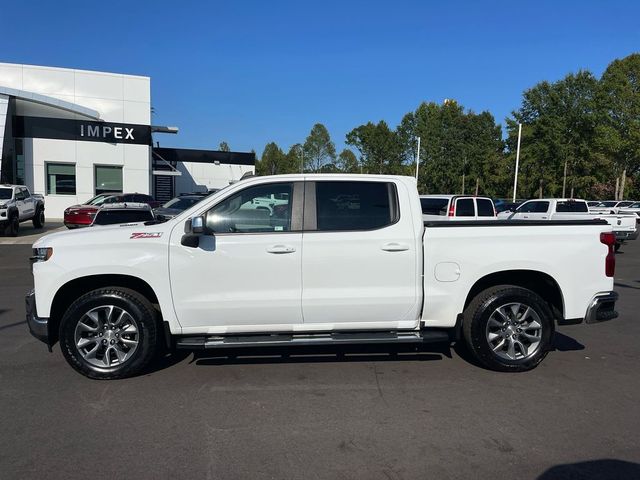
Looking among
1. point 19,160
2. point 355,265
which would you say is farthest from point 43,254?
point 19,160

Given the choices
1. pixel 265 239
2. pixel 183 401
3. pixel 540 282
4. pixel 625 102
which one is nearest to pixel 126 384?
pixel 183 401

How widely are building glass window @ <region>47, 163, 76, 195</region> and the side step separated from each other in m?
26.8

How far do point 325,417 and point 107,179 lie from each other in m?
28.1

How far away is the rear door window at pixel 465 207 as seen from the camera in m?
17.8

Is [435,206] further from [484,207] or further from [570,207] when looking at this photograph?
[570,207]

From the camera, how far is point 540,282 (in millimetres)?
5453

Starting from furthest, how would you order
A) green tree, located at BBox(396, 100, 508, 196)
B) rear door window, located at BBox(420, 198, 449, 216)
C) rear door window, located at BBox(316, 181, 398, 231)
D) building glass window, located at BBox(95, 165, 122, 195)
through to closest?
green tree, located at BBox(396, 100, 508, 196) < building glass window, located at BBox(95, 165, 122, 195) < rear door window, located at BBox(420, 198, 449, 216) < rear door window, located at BBox(316, 181, 398, 231)

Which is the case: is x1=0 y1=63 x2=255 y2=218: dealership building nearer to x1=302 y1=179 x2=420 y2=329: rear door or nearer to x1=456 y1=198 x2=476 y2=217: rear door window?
x1=456 y1=198 x2=476 y2=217: rear door window

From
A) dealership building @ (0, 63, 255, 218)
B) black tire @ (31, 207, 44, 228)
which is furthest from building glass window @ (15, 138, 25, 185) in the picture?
black tire @ (31, 207, 44, 228)

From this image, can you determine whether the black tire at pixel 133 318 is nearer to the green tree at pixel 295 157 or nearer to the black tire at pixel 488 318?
the black tire at pixel 488 318

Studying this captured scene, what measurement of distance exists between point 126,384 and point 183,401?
2.47 feet

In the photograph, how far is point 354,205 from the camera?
5082mm

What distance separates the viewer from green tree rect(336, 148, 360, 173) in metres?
76.8

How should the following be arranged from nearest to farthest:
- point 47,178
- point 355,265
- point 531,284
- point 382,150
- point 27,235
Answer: point 355,265, point 531,284, point 27,235, point 47,178, point 382,150
